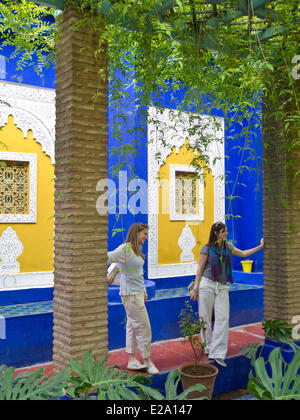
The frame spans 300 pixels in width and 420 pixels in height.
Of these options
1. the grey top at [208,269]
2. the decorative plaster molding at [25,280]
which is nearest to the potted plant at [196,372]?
the grey top at [208,269]

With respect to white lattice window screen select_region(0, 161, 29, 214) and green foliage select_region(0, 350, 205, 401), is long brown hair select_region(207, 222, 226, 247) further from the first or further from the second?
white lattice window screen select_region(0, 161, 29, 214)

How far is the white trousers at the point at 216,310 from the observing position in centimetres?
462

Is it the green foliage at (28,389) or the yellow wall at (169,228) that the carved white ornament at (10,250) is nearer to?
the yellow wall at (169,228)

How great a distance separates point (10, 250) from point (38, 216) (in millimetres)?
690

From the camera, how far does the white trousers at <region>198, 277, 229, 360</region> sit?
4625 mm

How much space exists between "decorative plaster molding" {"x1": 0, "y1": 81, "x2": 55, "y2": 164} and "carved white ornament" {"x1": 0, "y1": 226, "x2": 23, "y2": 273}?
4.74 ft

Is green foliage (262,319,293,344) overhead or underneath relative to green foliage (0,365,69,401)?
underneath

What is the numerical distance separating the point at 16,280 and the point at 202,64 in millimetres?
4438

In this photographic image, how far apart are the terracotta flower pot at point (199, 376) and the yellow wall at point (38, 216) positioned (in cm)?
347

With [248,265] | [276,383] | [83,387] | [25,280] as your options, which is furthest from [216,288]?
[248,265]

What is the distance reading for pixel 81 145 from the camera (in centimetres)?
342

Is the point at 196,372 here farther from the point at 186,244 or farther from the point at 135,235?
the point at 186,244

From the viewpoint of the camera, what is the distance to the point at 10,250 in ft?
21.7

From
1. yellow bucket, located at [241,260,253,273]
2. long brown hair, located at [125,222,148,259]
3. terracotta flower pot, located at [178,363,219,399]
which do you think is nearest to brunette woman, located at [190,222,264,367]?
terracotta flower pot, located at [178,363,219,399]
